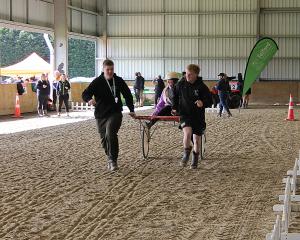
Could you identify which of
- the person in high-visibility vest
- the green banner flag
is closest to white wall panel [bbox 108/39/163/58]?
the green banner flag

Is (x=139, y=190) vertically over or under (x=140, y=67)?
under

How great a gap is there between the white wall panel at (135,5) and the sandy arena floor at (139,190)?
21.6 m

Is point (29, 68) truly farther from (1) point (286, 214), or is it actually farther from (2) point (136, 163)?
(1) point (286, 214)

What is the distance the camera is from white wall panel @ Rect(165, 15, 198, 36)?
3381 centimetres

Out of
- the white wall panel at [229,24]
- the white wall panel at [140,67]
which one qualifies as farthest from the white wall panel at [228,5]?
the white wall panel at [140,67]

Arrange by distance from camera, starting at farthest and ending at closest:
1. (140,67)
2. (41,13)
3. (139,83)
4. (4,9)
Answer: (140,67) < (139,83) < (41,13) < (4,9)

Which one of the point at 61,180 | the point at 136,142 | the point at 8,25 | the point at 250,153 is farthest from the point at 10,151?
the point at 8,25

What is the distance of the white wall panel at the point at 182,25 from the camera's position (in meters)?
33.8

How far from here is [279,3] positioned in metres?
33.1

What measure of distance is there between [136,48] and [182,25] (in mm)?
2843

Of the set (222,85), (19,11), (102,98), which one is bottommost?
(102,98)

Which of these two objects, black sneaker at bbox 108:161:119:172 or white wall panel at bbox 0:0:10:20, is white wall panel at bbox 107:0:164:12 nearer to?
white wall panel at bbox 0:0:10:20

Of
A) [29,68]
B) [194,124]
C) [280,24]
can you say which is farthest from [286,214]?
[29,68]

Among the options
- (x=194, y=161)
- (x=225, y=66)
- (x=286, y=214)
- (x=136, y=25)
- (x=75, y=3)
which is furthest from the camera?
(x=136, y=25)
